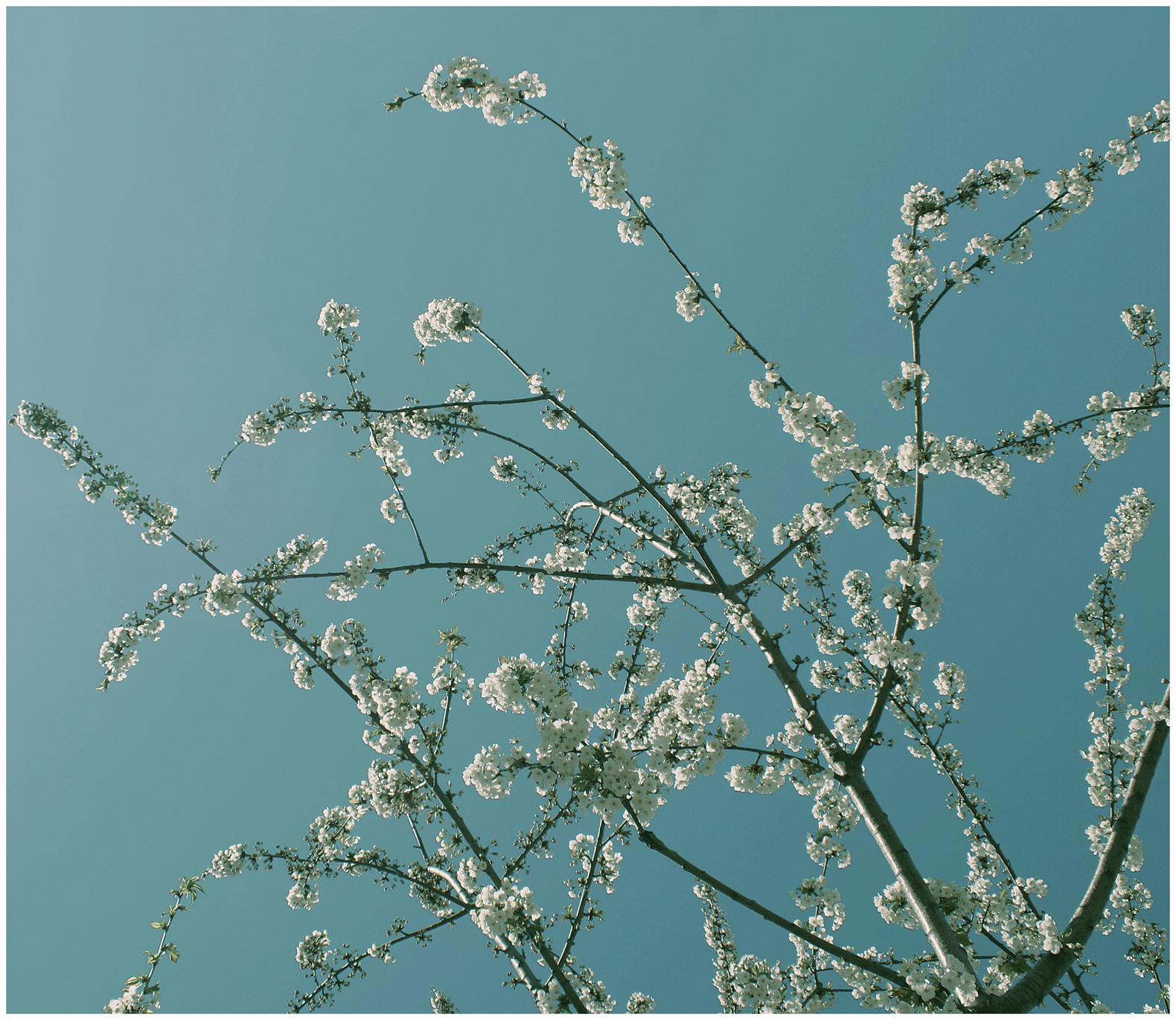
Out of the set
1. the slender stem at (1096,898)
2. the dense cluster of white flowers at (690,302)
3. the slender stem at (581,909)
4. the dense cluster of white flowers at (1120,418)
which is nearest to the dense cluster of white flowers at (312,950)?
the slender stem at (581,909)

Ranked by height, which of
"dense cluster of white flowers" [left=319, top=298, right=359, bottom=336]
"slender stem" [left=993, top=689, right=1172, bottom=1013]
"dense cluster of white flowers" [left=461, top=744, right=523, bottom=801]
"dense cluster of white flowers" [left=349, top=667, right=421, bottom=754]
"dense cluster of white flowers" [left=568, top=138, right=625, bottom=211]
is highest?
"dense cluster of white flowers" [left=319, top=298, right=359, bottom=336]

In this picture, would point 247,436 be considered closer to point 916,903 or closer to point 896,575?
point 896,575

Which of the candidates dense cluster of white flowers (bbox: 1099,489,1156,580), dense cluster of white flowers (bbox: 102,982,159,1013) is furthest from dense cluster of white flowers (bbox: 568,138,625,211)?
dense cluster of white flowers (bbox: 102,982,159,1013)

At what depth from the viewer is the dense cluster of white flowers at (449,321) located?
8.44 meters

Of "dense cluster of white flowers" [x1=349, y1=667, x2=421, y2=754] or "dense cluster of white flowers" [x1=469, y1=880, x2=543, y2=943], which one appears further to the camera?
"dense cluster of white flowers" [x1=349, y1=667, x2=421, y2=754]

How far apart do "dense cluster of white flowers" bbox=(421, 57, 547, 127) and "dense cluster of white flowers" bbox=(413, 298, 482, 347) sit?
Result: 7.37ft

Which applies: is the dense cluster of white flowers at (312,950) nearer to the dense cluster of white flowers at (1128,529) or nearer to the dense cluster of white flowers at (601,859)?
the dense cluster of white flowers at (601,859)

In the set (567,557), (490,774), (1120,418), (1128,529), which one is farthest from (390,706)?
(1128,529)

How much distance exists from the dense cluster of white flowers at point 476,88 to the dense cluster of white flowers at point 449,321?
7.37ft

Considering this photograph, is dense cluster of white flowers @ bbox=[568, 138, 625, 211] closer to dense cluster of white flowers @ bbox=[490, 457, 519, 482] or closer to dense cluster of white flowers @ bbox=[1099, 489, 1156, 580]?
dense cluster of white flowers @ bbox=[490, 457, 519, 482]

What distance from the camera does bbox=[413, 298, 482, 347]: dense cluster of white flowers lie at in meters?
8.44

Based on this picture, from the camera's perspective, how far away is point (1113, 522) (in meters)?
9.68

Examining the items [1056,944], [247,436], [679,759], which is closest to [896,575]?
[679,759]

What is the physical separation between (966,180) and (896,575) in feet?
15.3
